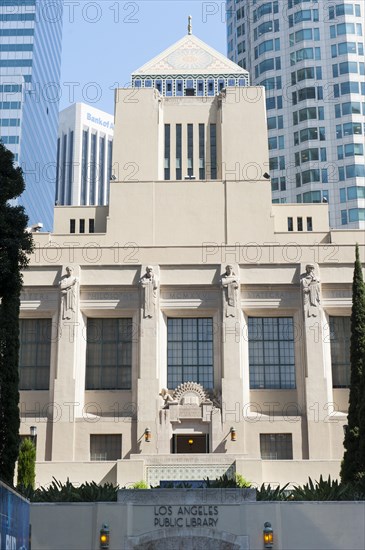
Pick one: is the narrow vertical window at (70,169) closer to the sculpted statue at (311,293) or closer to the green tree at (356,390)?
the sculpted statue at (311,293)

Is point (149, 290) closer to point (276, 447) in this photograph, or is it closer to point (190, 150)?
point (276, 447)

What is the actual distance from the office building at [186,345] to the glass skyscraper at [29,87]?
46.6 metres

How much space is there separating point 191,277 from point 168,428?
7888mm

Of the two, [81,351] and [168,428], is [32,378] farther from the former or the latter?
[168,428]

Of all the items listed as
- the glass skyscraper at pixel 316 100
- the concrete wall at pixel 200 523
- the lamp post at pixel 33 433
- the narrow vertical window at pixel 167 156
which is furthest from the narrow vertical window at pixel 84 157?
the concrete wall at pixel 200 523

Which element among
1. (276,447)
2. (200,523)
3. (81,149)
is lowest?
(200,523)

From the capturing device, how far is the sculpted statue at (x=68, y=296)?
149ft

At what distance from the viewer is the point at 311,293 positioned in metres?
45.5

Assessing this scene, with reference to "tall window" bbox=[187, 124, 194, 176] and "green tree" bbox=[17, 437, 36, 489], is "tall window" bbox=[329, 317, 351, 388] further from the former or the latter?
"tall window" bbox=[187, 124, 194, 176]

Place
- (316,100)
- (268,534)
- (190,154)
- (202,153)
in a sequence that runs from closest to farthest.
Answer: (268,534) → (190,154) → (202,153) → (316,100)

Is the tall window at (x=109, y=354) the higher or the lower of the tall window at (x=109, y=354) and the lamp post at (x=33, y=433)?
the higher

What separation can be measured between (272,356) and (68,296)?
35.6 feet

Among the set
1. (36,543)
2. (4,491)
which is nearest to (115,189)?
(36,543)

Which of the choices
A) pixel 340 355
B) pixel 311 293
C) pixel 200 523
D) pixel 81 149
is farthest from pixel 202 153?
pixel 81 149
